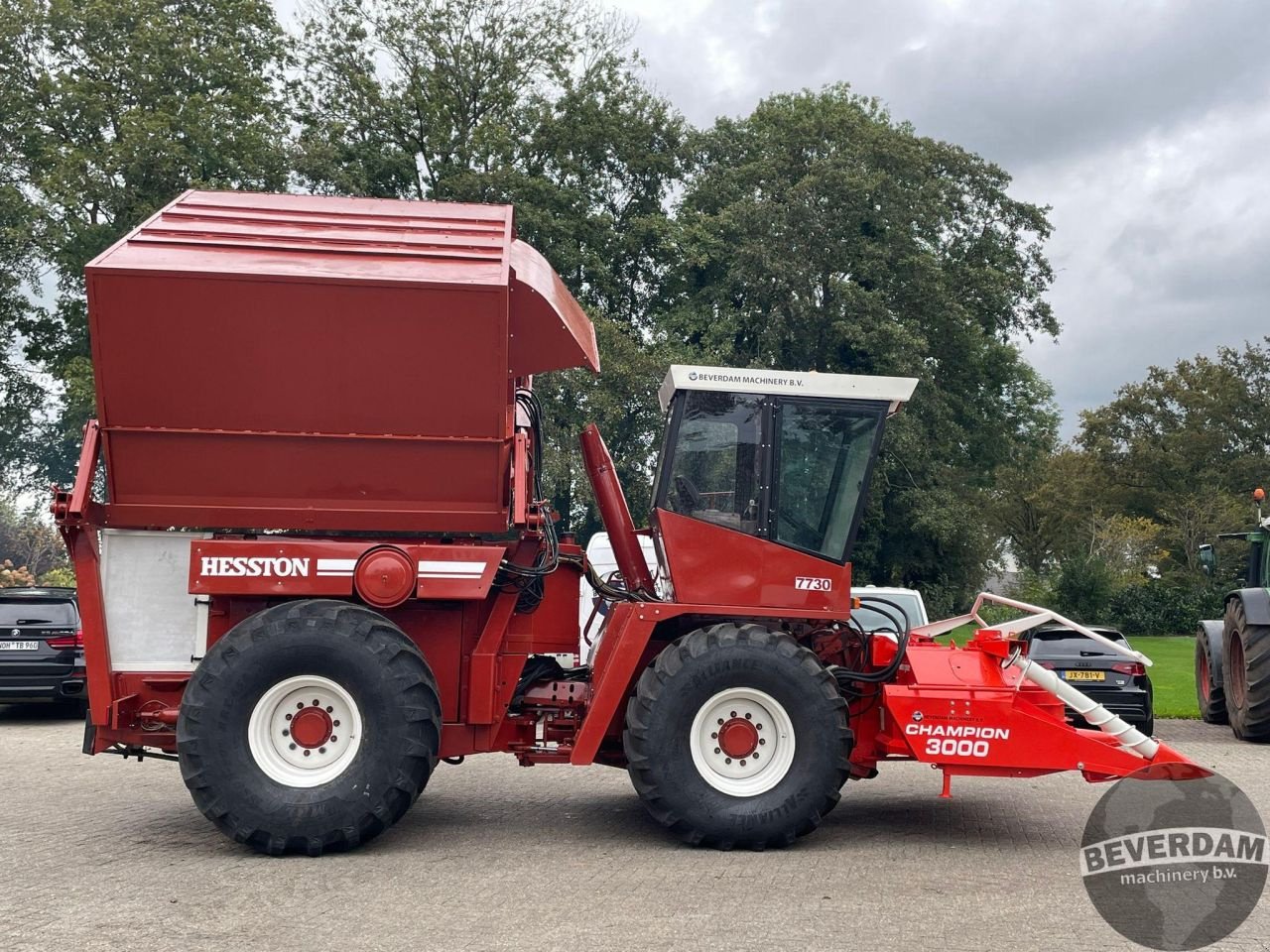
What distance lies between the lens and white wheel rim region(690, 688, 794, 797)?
7.88 meters

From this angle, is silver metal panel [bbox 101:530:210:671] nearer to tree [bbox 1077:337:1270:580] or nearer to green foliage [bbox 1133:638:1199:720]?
green foliage [bbox 1133:638:1199:720]

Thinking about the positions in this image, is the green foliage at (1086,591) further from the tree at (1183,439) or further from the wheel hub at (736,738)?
the wheel hub at (736,738)

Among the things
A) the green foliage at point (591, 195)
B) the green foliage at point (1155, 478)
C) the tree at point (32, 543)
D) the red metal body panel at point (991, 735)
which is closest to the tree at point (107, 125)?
the green foliage at point (591, 195)

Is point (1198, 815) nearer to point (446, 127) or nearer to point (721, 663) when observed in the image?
point (721, 663)

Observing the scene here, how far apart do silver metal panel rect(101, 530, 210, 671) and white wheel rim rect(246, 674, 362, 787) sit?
705 millimetres

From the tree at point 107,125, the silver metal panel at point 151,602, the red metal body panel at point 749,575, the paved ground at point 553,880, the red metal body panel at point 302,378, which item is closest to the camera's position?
the paved ground at point 553,880

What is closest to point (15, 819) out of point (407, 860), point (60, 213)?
point (407, 860)

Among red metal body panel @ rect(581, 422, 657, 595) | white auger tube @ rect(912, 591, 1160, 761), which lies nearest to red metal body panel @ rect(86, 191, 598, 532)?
red metal body panel @ rect(581, 422, 657, 595)

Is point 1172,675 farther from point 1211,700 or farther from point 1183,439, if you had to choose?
point 1183,439

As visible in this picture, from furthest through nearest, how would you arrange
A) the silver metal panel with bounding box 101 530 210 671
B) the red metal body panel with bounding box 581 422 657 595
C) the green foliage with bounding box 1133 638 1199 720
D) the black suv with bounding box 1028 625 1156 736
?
the green foliage with bounding box 1133 638 1199 720 → the black suv with bounding box 1028 625 1156 736 → the red metal body panel with bounding box 581 422 657 595 → the silver metal panel with bounding box 101 530 210 671

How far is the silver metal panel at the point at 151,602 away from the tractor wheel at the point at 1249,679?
1053cm

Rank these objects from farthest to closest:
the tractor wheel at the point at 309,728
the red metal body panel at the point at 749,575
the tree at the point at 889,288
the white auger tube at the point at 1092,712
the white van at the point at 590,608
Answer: the tree at the point at 889,288
the white van at the point at 590,608
the red metal body panel at the point at 749,575
the white auger tube at the point at 1092,712
the tractor wheel at the point at 309,728

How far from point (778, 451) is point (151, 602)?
4.09 metres

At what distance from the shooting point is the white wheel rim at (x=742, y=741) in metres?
7.88
